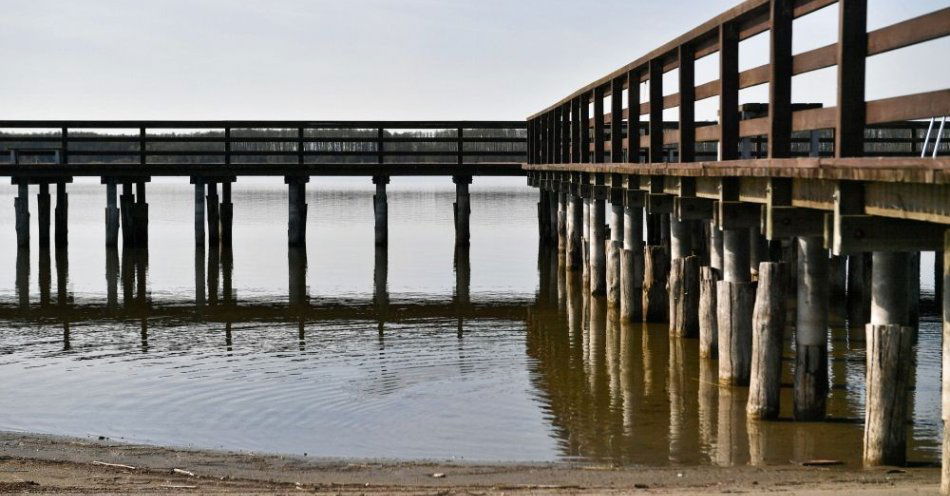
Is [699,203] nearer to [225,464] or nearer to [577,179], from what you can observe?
[225,464]

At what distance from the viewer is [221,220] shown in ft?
113

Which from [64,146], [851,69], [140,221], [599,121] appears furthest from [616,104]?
[64,146]

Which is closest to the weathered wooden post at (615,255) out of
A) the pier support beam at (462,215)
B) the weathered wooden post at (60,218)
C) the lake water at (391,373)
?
the lake water at (391,373)

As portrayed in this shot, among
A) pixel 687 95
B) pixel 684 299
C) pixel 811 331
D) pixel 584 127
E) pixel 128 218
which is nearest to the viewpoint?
pixel 811 331

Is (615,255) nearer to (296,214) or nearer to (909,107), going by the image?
(909,107)

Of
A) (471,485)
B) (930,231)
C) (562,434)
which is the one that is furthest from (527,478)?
(930,231)

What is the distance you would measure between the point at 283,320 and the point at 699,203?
7.93 m

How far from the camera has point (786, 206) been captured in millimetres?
10289

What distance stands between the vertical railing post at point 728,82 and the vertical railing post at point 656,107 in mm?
3338

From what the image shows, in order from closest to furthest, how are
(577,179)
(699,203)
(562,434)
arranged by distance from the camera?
(562,434), (699,203), (577,179)

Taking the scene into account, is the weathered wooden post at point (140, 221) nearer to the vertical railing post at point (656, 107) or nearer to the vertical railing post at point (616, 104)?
the vertical railing post at point (616, 104)

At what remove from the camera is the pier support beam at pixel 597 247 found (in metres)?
22.2

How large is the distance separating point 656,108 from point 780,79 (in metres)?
5.12

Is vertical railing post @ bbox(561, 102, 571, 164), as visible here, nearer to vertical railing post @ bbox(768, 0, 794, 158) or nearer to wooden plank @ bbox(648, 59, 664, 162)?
wooden plank @ bbox(648, 59, 664, 162)
